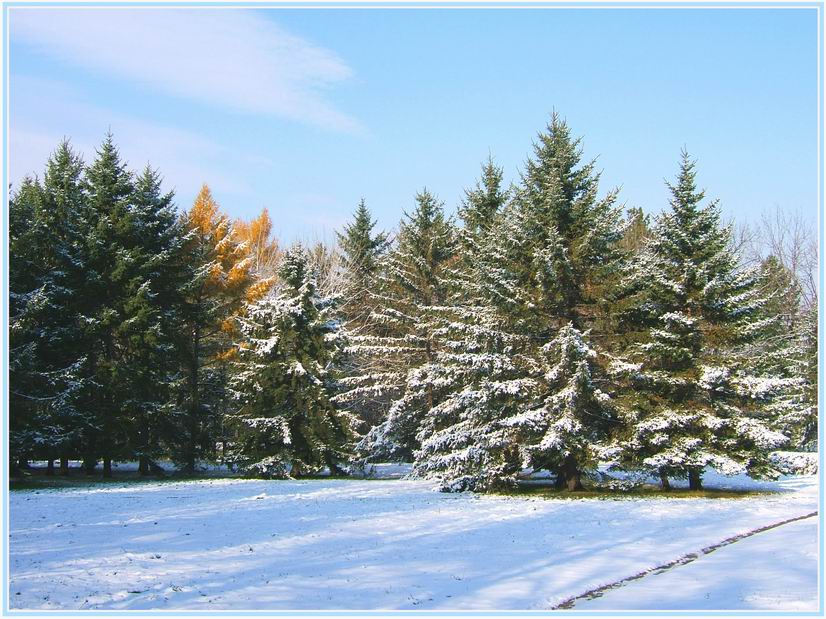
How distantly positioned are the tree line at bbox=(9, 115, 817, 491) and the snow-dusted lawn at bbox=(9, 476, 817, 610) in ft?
9.50

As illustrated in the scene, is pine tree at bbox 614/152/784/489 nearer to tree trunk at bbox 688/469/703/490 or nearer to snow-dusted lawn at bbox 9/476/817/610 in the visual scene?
tree trunk at bbox 688/469/703/490

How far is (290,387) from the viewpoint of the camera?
98.9 feet

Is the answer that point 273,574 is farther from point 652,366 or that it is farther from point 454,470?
point 652,366

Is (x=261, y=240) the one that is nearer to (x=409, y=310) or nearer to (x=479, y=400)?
(x=409, y=310)

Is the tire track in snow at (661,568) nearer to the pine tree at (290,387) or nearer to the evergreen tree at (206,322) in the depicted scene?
the pine tree at (290,387)

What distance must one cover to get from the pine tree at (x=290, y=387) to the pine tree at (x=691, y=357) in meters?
12.2

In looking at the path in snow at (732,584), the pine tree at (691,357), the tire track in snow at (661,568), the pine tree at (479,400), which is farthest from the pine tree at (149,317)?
the path in snow at (732,584)

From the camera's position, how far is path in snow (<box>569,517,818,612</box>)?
31.8 feet

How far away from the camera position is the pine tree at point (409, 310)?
34031mm

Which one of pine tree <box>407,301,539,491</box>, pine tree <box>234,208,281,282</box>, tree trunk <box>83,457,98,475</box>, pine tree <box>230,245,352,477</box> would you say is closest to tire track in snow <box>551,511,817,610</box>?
pine tree <box>407,301,539,491</box>

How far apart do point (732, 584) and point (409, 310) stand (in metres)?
25.5

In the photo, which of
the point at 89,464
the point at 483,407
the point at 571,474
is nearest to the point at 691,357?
the point at 571,474

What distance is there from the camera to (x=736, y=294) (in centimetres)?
2494

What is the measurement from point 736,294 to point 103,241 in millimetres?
24771
